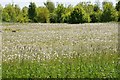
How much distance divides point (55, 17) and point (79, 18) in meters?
10.1

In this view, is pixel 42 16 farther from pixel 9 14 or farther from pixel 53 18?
pixel 9 14

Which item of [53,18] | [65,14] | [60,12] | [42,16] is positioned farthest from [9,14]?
[65,14]

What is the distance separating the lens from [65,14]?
242ft

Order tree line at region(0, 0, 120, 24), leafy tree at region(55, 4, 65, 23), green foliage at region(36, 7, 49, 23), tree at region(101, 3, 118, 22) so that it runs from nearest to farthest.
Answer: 1. tree line at region(0, 0, 120, 24)
2. tree at region(101, 3, 118, 22)
3. leafy tree at region(55, 4, 65, 23)
4. green foliage at region(36, 7, 49, 23)

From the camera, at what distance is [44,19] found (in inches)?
3142

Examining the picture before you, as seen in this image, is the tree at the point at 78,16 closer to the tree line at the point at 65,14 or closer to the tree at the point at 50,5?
the tree line at the point at 65,14

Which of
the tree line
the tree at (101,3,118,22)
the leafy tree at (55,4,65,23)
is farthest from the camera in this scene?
the leafy tree at (55,4,65,23)

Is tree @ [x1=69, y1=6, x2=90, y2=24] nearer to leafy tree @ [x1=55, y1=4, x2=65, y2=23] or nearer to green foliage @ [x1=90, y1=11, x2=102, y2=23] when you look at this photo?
green foliage @ [x1=90, y1=11, x2=102, y2=23]

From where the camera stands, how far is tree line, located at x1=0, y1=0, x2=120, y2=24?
224 ft

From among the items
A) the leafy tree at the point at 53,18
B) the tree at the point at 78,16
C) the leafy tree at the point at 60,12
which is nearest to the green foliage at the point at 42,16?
the leafy tree at the point at 53,18

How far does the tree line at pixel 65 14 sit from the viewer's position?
6819cm

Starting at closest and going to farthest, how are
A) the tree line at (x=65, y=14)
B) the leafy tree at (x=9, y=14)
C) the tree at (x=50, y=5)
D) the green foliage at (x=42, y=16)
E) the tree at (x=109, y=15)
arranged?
the tree line at (x=65, y=14) < the tree at (x=109, y=15) < the leafy tree at (x=9, y=14) < the green foliage at (x=42, y=16) < the tree at (x=50, y=5)

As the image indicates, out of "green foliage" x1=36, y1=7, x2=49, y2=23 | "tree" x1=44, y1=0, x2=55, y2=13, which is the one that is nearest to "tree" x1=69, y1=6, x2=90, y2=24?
"green foliage" x1=36, y1=7, x2=49, y2=23

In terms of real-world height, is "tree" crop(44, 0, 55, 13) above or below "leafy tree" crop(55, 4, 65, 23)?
above
